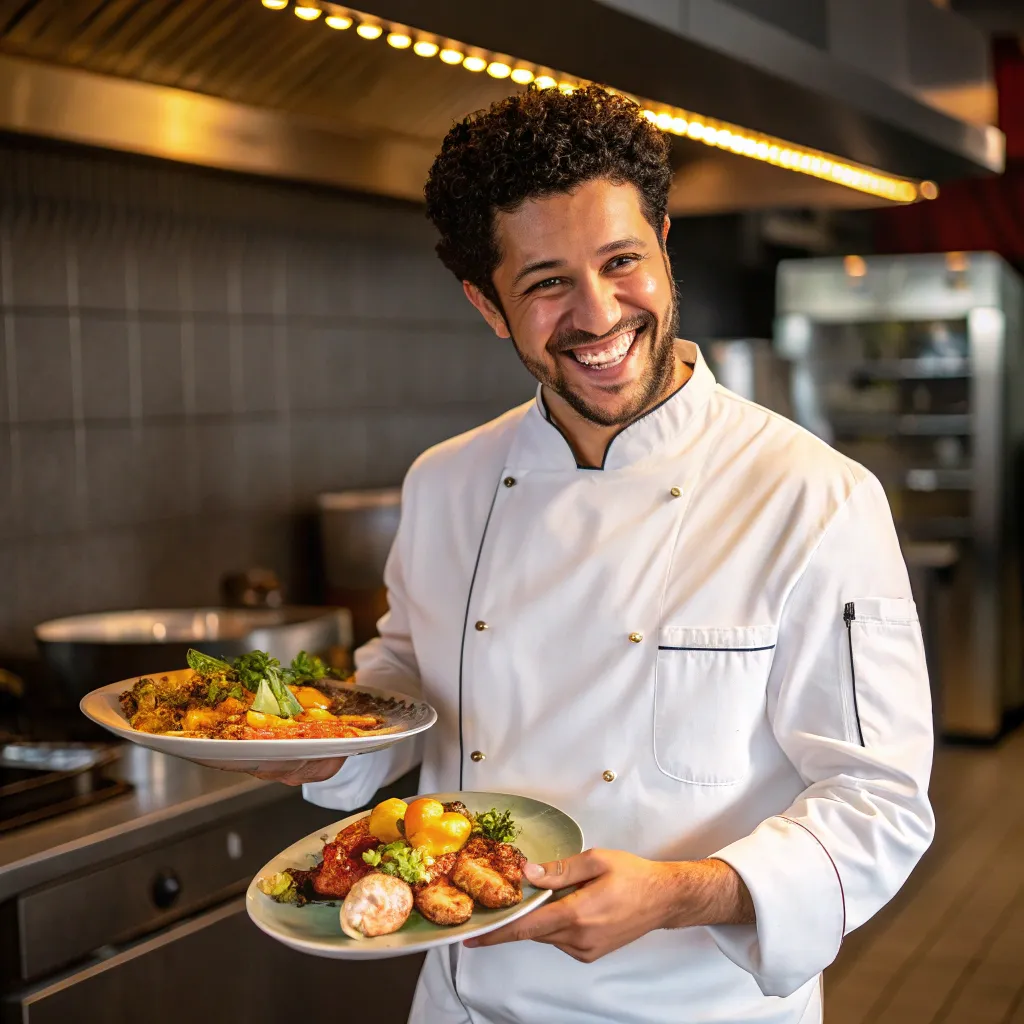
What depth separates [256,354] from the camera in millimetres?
3244

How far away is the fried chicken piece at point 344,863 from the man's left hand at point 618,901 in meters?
0.13

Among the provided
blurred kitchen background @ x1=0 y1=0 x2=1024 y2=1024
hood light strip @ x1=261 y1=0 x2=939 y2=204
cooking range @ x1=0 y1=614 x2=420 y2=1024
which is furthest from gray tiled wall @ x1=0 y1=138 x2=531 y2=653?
hood light strip @ x1=261 y1=0 x2=939 y2=204

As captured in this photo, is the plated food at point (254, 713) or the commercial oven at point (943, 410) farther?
the commercial oven at point (943, 410)

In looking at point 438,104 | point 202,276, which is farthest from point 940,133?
point 202,276

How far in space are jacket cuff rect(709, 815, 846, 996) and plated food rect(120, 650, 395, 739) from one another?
1.32ft

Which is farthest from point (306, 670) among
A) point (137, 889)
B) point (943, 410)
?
point (943, 410)

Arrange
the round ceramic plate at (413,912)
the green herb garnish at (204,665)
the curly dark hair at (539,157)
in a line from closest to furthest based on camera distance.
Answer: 1. the round ceramic plate at (413,912)
2. the curly dark hair at (539,157)
3. the green herb garnish at (204,665)

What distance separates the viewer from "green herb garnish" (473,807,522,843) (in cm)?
130

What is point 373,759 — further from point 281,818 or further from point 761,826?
point 281,818

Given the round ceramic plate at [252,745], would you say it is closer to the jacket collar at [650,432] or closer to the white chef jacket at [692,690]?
the white chef jacket at [692,690]

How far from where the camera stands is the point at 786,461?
1.46 metres

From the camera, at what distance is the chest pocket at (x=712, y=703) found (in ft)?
4.58

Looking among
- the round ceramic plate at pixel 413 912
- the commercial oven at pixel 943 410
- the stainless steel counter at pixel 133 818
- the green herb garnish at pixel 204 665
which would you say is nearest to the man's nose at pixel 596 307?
the round ceramic plate at pixel 413 912

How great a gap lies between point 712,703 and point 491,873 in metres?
0.32
